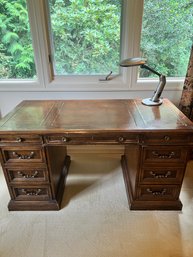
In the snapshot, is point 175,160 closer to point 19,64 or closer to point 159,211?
point 159,211

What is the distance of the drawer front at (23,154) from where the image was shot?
1323mm

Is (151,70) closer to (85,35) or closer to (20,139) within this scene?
(85,35)

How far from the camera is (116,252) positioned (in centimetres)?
123

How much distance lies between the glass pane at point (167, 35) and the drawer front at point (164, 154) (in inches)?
37.6

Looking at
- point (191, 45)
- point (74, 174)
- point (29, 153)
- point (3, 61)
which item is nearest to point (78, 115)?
point (29, 153)

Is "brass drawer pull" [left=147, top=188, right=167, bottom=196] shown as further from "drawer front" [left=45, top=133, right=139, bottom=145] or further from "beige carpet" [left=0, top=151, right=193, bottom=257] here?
"drawer front" [left=45, top=133, right=139, bottom=145]

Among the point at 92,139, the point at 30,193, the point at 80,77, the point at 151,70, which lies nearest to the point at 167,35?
the point at 151,70

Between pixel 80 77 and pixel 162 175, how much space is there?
1.24 meters

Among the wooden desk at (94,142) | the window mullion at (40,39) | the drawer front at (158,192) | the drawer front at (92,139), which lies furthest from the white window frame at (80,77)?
the drawer front at (158,192)

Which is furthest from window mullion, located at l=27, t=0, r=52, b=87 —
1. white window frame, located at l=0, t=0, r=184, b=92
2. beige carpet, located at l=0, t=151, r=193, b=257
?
beige carpet, located at l=0, t=151, r=193, b=257

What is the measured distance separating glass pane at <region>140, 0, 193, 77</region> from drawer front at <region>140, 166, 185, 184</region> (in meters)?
1.03

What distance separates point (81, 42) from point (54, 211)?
1.56 m

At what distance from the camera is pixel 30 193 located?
150 cm

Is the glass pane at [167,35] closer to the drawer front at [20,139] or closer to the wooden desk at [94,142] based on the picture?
the wooden desk at [94,142]
